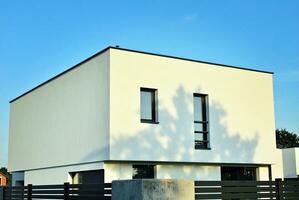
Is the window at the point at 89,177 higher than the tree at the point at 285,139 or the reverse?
the reverse

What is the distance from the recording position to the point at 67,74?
18.8 meters

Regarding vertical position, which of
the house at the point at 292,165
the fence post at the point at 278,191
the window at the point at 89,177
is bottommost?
the fence post at the point at 278,191

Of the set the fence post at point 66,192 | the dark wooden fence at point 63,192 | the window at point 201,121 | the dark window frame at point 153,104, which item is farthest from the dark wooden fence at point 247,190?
the window at point 201,121

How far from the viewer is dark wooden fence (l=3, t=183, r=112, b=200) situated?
1048cm

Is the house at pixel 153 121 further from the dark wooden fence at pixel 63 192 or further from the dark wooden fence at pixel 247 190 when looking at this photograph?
the dark wooden fence at pixel 247 190

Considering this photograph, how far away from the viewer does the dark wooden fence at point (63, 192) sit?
1048 cm

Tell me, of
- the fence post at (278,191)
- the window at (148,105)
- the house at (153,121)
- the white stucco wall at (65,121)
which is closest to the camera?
the fence post at (278,191)

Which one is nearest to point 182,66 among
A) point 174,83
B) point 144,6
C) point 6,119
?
point 174,83

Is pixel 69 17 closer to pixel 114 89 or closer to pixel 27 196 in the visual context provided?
pixel 114 89

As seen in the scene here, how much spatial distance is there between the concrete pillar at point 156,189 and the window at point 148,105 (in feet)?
24.1

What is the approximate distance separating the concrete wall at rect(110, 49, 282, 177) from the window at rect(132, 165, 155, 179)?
0.58 m

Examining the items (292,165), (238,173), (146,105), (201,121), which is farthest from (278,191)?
(292,165)

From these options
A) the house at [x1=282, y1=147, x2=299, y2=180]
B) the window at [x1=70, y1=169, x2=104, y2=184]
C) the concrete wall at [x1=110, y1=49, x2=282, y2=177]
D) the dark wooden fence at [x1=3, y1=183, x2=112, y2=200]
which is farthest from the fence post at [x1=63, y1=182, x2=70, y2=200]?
the house at [x1=282, y1=147, x2=299, y2=180]

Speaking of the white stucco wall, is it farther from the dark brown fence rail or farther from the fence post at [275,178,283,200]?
the fence post at [275,178,283,200]
